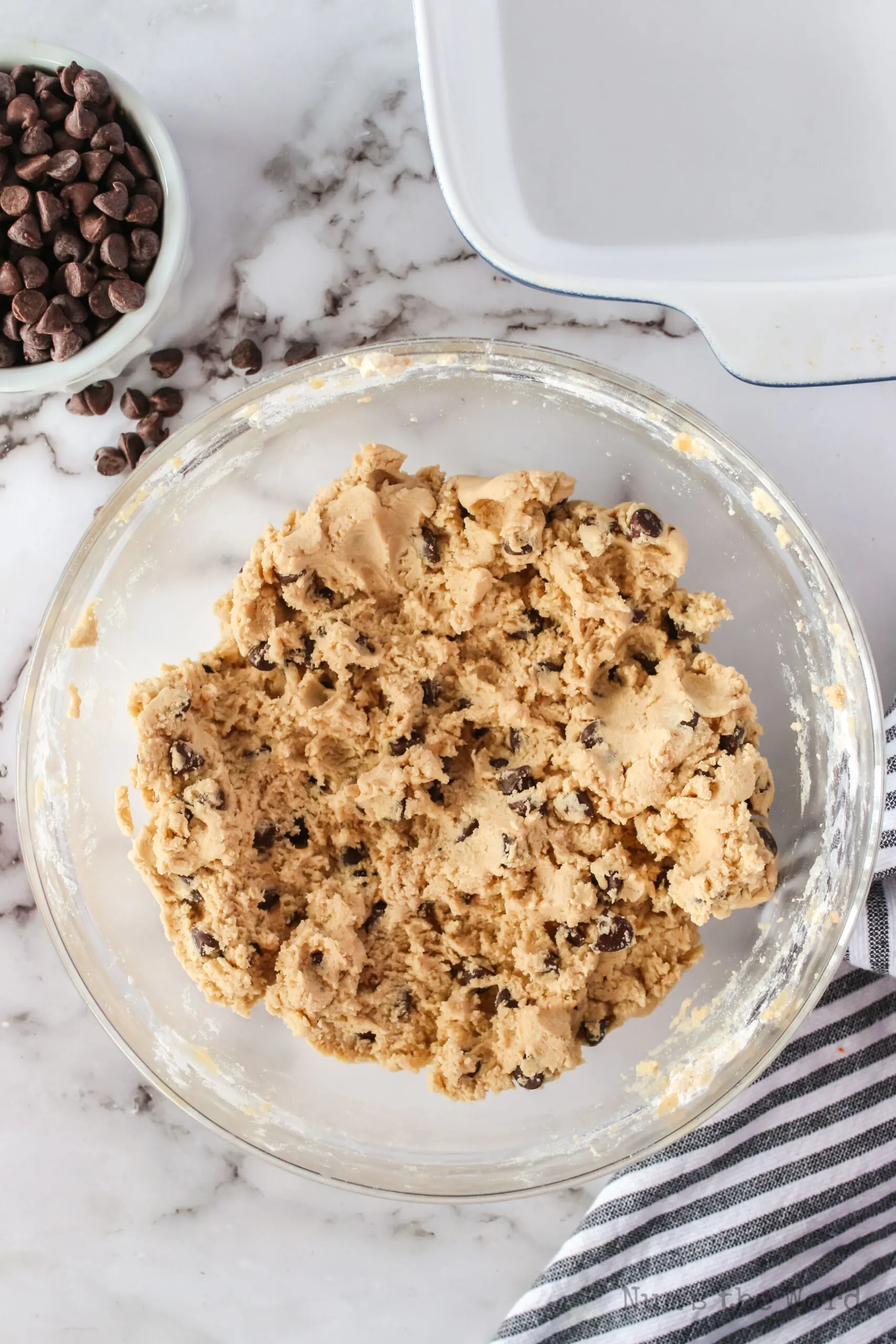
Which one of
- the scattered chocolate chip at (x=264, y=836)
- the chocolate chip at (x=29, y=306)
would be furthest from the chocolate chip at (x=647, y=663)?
the chocolate chip at (x=29, y=306)

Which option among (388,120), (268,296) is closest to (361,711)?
(268,296)

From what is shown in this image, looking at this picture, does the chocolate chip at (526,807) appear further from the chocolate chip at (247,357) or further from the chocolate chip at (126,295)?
the chocolate chip at (126,295)

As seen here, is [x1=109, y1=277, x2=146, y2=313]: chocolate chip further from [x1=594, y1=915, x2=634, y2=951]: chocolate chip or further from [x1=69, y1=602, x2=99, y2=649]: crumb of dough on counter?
[x1=594, y1=915, x2=634, y2=951]: chocolate chip

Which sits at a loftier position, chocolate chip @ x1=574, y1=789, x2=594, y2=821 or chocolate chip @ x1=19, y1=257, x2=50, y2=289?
chocolate chip @ x1=19, y1=257, x2=50, y2=289

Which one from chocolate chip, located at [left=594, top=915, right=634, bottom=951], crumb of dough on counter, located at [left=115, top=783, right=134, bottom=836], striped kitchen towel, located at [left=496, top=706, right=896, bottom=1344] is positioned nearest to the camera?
chocolate chip, located at [left=594, top=915, right=634, bottom=951]

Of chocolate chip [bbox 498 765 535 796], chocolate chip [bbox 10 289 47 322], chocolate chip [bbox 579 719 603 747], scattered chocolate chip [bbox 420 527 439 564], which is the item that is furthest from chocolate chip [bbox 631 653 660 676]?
chocolate chip [bbox 10 289 47 322]

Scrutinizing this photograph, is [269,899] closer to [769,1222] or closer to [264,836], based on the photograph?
[264,836]

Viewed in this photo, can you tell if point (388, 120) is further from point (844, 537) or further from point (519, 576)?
point (844, 537)
